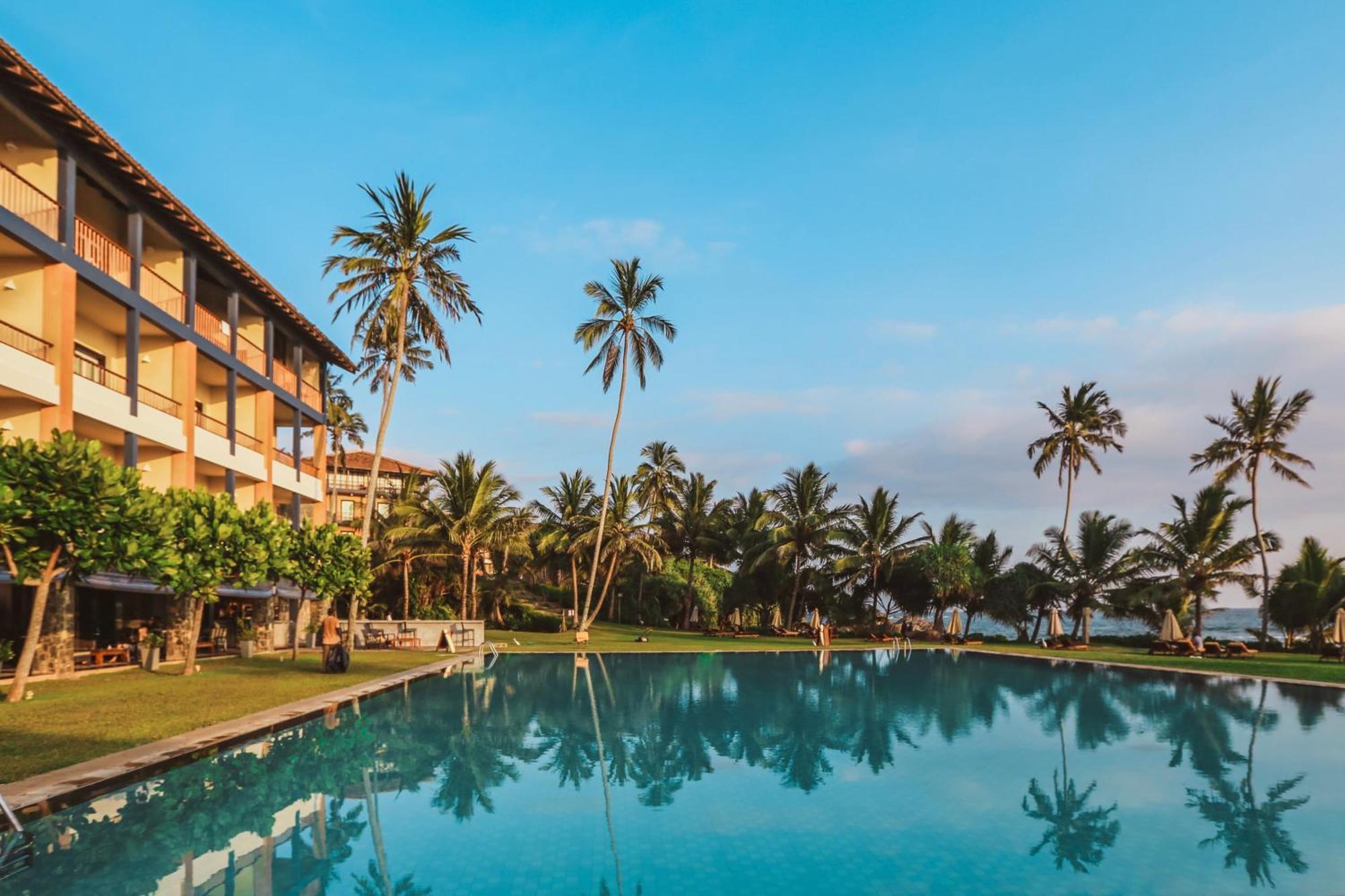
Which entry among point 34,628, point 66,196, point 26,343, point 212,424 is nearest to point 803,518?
point 212,424

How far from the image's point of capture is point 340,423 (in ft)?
164

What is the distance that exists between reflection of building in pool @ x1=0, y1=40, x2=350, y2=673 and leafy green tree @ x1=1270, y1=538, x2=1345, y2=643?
40.8 m

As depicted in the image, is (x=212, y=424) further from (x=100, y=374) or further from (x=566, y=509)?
(x=566, y=509)

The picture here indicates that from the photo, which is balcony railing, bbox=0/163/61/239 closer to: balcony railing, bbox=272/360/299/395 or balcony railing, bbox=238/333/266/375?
balcony railing, bbox=238/333/266/375

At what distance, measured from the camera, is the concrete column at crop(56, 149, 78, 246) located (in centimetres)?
1766

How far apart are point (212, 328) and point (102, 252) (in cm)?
544

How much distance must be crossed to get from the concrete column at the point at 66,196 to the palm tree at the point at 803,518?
103 feet

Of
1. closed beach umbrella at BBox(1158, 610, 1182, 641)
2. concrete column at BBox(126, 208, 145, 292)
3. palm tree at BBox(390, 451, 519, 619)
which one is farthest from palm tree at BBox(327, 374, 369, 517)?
closed beach umbrella at BBox(1158, 610, 1182, 641)

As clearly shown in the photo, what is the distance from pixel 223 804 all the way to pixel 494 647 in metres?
21.5

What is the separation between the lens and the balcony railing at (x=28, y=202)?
16.3 metres

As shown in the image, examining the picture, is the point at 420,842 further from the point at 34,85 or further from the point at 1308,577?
the point at 1308,577

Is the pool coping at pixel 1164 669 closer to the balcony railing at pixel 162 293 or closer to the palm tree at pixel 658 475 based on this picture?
the palm tree at pixel 658 475

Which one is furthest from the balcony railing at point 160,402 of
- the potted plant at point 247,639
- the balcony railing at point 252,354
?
the potted plant at point 247,639

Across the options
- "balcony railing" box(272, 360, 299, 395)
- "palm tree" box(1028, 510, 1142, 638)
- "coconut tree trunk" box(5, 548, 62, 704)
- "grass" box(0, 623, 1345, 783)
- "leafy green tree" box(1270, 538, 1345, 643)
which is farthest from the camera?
"palm tree" box(1028, 510, 1142, 638)
